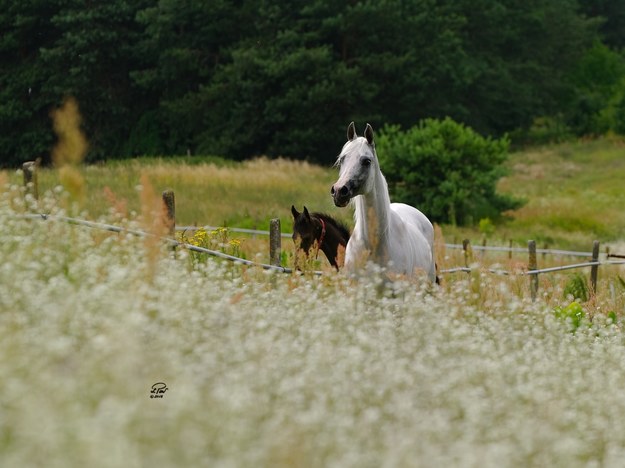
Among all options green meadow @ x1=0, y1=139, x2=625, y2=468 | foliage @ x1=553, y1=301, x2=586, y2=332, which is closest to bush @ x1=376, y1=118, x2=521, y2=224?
foliage @ x1=553, y1=301, x2=586, y2=332

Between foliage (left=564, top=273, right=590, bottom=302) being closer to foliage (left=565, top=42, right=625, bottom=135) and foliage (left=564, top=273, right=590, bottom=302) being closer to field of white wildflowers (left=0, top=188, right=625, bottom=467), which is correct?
field of white wildflowers (left=0, top=188, right=625, bottom=467)

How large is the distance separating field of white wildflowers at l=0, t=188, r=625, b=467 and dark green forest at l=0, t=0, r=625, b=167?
43.3 metres

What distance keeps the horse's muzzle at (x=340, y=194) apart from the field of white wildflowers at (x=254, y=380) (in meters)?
1.85

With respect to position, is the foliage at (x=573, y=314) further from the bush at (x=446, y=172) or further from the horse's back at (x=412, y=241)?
the bush at (x=446, y=172)

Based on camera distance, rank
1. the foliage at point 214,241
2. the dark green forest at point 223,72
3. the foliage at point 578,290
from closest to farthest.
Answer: the foliage at point 214,241 → the foliage at point 578,290 → the dark green forest at point 223,72

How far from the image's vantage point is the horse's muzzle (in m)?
9.75

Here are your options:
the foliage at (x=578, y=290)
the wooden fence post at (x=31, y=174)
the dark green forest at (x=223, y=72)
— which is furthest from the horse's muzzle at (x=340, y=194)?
the dark green forest at (x=223, y=72)

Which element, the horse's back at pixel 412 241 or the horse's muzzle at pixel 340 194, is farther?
the horse's back at pixel 412 241

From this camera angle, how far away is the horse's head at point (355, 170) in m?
9.80

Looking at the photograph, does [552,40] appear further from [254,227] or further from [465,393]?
[465,393]

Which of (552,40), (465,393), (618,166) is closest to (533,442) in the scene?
(465,393)

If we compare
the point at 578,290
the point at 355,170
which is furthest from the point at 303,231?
the point at 578,290

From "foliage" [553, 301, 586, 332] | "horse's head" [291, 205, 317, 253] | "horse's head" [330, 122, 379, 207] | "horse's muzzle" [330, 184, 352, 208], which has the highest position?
"horse's head" [330, 122, 379, 207]

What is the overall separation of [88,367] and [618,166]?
5042 centimetres
